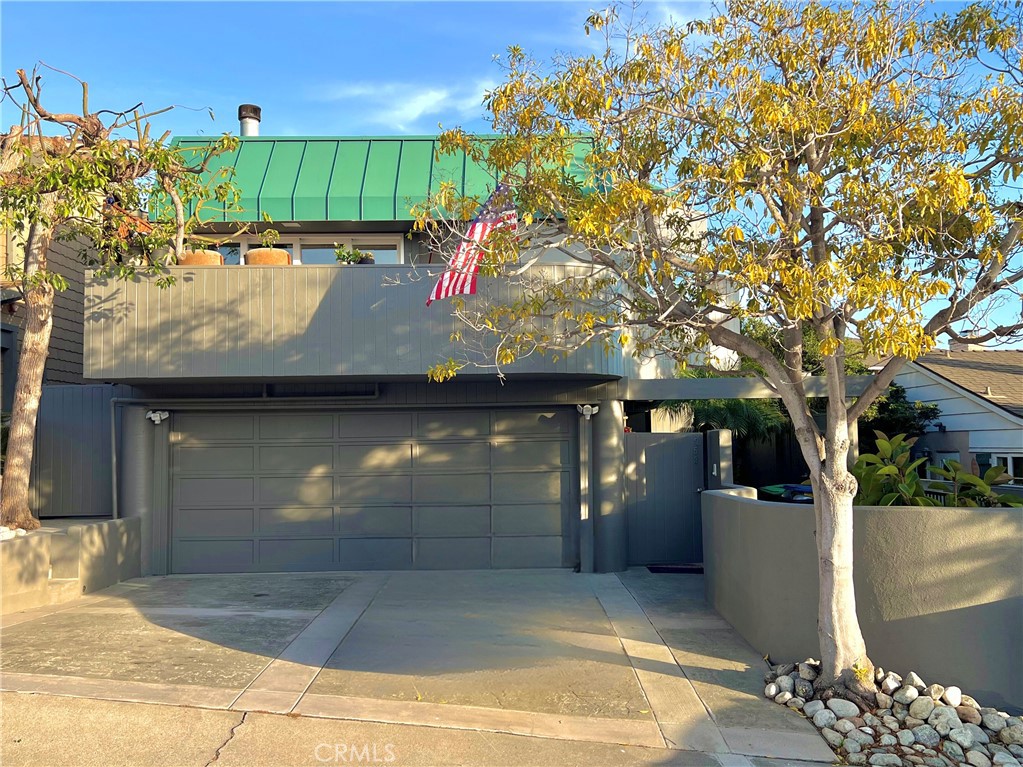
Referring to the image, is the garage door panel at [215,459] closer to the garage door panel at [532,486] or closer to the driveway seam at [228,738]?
the garage door panel at [532,486]

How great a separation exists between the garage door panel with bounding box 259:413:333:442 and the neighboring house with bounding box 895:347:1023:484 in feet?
30.3

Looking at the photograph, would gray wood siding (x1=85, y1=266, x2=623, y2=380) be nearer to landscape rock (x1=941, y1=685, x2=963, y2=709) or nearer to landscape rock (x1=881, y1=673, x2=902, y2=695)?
landscape rock (x1=881, y1=673, x2=902, y2=695)

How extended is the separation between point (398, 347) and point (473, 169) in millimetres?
4972

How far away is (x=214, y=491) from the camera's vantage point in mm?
12320

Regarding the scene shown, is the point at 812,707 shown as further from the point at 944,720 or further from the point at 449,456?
the point at 449,456

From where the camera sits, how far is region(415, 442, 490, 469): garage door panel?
40.5 ft

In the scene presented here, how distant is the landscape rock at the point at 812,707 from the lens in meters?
6.18

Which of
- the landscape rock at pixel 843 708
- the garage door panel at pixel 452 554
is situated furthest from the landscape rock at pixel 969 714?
the garage door panel at pixel 452 554

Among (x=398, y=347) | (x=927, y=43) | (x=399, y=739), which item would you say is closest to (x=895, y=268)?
(x=927, y=43)

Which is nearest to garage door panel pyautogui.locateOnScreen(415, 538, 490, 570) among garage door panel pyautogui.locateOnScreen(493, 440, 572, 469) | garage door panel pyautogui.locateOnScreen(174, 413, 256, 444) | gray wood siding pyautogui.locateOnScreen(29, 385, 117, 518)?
garage door panel pyautogui.locateOnScreen(493, 440, 572, 469)

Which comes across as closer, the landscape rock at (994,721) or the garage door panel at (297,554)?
the landscape rock at (994,721)

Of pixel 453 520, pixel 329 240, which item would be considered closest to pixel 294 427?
pixel 453 520

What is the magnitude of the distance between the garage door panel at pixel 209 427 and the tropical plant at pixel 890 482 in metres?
8.35

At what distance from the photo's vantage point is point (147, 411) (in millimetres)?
12070
